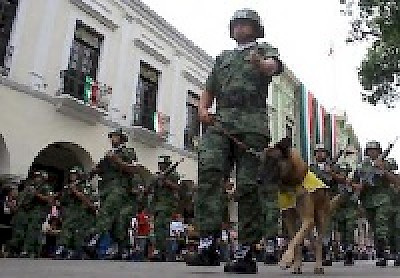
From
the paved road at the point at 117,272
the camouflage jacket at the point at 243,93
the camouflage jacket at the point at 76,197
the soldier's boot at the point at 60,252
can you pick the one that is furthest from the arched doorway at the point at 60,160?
the camouflage jacket at the point at 243,93

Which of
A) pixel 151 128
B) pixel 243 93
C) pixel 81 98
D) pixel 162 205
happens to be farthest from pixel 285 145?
pixel 151 128

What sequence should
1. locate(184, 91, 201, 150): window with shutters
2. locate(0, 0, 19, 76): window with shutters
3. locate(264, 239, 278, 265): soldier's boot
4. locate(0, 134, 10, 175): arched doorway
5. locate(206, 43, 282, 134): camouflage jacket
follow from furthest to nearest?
locate(184, 91, 201, 150): window with shutters → locate(0, 0, 19, 76): window with shutters → locate(0, 134, 10, 175): arched doorway → locate(264, 239, 278, 265): soldier's boot → locate(206, 43, 282, 134): camouflage jacket

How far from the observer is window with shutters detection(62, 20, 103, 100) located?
1384 centimetres

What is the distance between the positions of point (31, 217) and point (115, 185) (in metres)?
2.08

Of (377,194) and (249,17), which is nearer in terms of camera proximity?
(249,17)

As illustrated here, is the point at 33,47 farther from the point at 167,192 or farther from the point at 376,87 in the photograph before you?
the point at 376,87

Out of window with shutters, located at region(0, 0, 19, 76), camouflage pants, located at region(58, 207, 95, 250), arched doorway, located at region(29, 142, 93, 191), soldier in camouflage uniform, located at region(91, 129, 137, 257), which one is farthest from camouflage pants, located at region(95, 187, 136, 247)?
arched doorway, located at region(29, 142, 93, 191)

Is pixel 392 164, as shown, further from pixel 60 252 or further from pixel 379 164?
pixel 60 252

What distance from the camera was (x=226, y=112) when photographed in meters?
4.12

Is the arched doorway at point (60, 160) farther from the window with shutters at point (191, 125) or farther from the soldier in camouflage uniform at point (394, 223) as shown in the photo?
the soldier in camouflage uniform at point (394, 223)

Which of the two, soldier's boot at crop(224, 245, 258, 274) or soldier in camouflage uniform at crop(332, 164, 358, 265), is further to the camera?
soldier in camouflage uniform at crop(332, 164, 358, 265)

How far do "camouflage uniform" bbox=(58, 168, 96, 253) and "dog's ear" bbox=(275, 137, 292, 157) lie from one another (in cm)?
511

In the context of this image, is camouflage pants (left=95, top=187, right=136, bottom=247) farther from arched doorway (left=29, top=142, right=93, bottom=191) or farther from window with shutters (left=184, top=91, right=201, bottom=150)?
window with shutters (left=184, top=91, right=201, bottom=150)

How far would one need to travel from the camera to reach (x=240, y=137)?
405 cm
